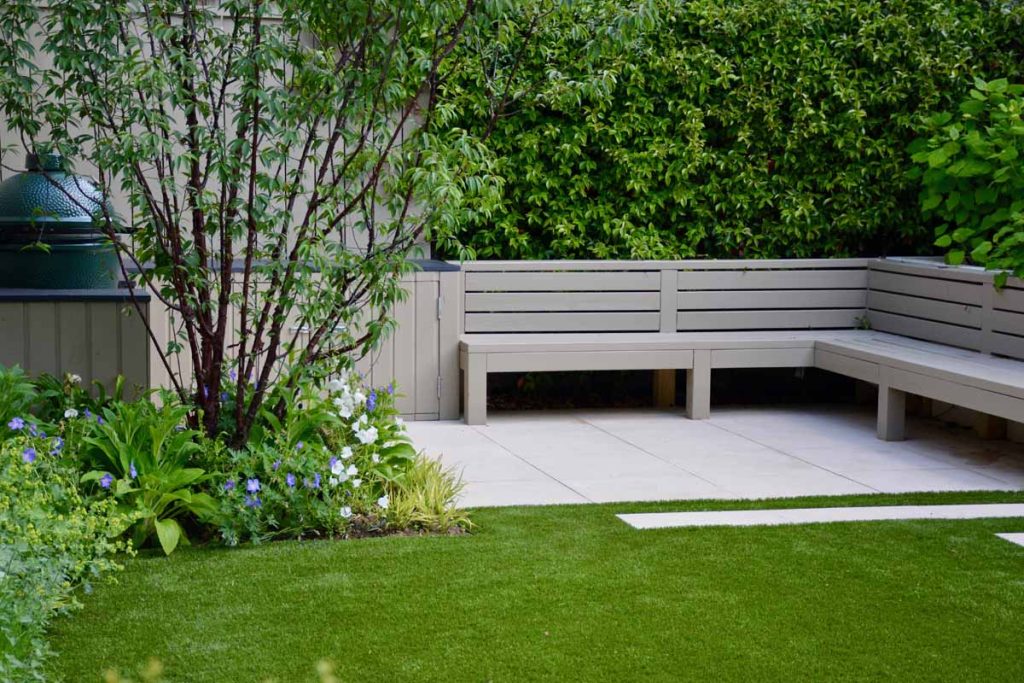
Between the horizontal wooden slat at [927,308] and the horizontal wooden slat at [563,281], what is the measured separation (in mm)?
1431

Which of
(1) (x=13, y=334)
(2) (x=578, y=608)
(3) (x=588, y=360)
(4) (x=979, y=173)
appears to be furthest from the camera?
(4) (x=979, y=173)

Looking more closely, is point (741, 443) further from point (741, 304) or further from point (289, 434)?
point (289, 434)

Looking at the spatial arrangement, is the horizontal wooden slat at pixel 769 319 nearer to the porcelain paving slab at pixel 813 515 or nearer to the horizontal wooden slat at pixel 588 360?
the horizontal wooden slat at pixel 588 360

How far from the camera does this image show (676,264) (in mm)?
7848

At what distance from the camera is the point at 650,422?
742 cm

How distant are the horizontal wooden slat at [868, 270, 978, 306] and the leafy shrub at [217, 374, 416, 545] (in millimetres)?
3744

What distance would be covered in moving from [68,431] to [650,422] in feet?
12.1

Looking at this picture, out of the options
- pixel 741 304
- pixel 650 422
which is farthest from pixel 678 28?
pixel 650 422

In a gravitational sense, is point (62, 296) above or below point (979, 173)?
below

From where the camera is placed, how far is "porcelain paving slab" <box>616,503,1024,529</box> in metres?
4.91

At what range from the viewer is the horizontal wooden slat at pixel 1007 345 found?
6.76 meters

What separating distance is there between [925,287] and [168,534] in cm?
496

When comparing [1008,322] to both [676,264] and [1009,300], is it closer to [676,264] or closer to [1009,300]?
[1009,300]

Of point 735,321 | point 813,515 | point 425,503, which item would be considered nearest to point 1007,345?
point 735,321
